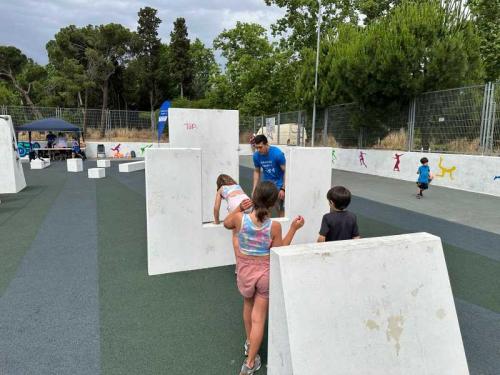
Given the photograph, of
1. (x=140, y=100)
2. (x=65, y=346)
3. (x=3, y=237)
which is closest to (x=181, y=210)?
(x=65, y=346)

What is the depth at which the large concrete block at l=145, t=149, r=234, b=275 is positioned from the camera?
4375mm

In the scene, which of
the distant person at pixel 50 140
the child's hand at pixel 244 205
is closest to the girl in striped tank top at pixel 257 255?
the child's hand at pixel 244 205

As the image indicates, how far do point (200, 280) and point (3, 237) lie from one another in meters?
3.95

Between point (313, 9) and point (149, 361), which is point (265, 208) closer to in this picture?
point (149, 361)

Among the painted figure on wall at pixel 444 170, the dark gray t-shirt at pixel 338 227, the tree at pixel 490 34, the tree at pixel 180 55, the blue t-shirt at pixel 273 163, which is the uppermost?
the tree at pixel 180 55

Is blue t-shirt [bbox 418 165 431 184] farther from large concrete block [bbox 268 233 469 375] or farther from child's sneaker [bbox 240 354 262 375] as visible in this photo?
child's sneaker [bbox 240 354 262 375]

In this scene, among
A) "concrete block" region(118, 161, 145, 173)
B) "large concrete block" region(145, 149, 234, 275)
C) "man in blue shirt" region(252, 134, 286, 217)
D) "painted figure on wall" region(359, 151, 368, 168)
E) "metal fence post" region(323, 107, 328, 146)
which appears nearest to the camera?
"large concrete block" region(145, 149, 234, 275)

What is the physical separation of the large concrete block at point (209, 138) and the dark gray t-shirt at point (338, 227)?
4.06 m

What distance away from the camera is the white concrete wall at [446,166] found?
10.3 m

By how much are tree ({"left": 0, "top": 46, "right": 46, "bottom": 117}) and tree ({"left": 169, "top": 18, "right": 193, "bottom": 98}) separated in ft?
44.2

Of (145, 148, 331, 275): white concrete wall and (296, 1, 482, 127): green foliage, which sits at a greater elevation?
(296, 1, 482, 127): green foliage

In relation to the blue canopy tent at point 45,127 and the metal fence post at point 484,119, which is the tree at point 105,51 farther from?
the metal fence post at point 484,119

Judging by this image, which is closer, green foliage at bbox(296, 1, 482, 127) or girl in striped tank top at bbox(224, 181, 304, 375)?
girl in striped tank top at bbox(224, 181, 304, 375)

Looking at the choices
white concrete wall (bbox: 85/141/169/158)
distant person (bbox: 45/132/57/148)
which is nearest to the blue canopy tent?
→ distant person (bbox: 45/132/57/148)
